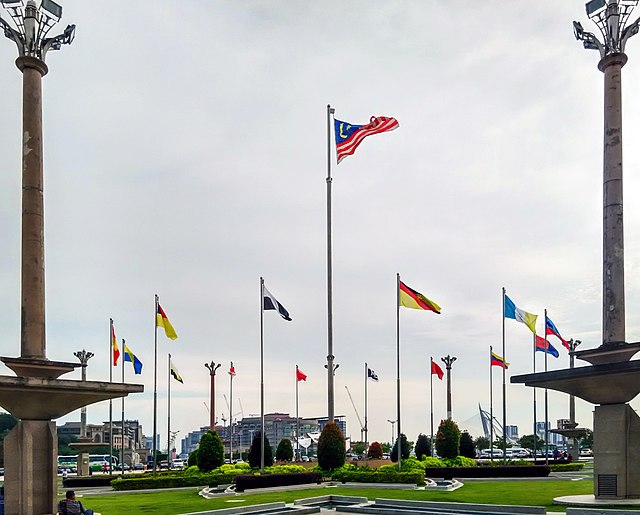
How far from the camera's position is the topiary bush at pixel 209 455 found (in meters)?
45.0

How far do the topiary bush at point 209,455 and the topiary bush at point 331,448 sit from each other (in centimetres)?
865

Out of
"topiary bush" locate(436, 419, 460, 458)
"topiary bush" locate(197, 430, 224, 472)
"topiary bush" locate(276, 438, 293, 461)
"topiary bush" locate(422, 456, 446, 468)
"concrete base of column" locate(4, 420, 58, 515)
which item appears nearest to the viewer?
"concrete base of column" locate(4, 420, 58, 515)

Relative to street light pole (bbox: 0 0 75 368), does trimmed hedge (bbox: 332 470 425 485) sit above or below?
below

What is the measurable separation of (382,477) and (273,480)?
Result: 18.2 feet

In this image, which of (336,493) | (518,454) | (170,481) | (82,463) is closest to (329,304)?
(336,493)

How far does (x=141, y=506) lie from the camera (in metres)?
28.0

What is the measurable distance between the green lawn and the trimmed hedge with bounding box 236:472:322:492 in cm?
204

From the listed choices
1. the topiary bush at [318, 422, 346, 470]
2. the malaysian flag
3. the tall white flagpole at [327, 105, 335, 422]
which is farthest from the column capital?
the topiary bush at [318, 422, 346, 470]

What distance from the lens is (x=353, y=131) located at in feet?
122

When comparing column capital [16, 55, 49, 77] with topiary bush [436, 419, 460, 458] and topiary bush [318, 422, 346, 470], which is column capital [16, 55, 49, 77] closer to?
topiary bush [318, 422, 346, 470]

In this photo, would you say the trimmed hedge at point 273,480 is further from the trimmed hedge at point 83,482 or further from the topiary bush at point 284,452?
the topiary bush at point 284,452

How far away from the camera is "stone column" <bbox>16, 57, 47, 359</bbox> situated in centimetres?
2223

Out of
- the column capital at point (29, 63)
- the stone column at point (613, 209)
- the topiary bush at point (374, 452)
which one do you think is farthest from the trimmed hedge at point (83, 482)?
the stone column at point (613, 209)

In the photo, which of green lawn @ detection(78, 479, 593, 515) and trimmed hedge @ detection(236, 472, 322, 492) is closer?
green lawn @ detection(78, 479, 593, 515)
